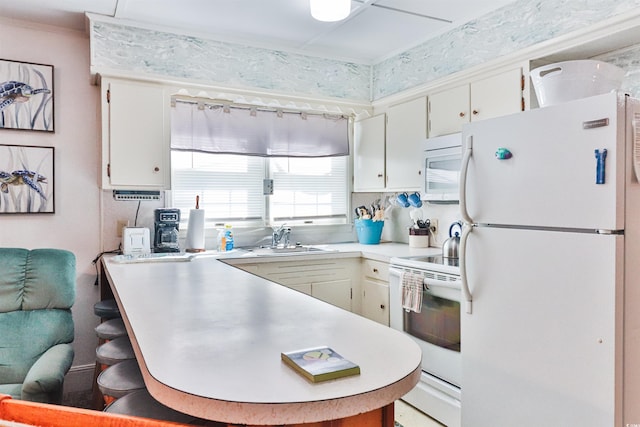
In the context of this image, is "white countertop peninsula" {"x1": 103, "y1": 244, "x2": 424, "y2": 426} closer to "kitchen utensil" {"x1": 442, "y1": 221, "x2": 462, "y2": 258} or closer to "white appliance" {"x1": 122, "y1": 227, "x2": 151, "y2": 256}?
"white appliance" {"x1": 122, "y1": 227, "x2": 151, "y2": 256}

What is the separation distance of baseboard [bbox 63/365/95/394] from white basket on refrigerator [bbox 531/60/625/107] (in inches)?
131

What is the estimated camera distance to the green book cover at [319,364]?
3.11 feet

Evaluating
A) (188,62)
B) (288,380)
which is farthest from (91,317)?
(288,380)

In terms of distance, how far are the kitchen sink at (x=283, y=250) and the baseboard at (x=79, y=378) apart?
1.40m

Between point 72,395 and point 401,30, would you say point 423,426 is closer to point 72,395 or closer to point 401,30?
point 72,395

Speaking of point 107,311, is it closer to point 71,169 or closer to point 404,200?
point 71,169

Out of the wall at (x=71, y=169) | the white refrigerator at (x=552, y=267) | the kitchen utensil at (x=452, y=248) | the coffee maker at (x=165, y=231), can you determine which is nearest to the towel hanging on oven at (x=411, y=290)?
the kitchen utensil at (x=452, y=248)

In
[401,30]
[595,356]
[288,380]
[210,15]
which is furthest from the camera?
[401,30]

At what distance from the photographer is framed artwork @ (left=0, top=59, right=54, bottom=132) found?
297 cm

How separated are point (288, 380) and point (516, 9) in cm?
266

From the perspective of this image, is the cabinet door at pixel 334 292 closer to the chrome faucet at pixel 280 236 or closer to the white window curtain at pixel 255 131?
the chrome faucet at pixel 280 236

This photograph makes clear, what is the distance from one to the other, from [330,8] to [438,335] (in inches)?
74.2

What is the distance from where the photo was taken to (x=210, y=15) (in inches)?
116

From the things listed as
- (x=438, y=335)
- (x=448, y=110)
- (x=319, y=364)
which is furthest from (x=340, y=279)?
(x=319, y=364)
